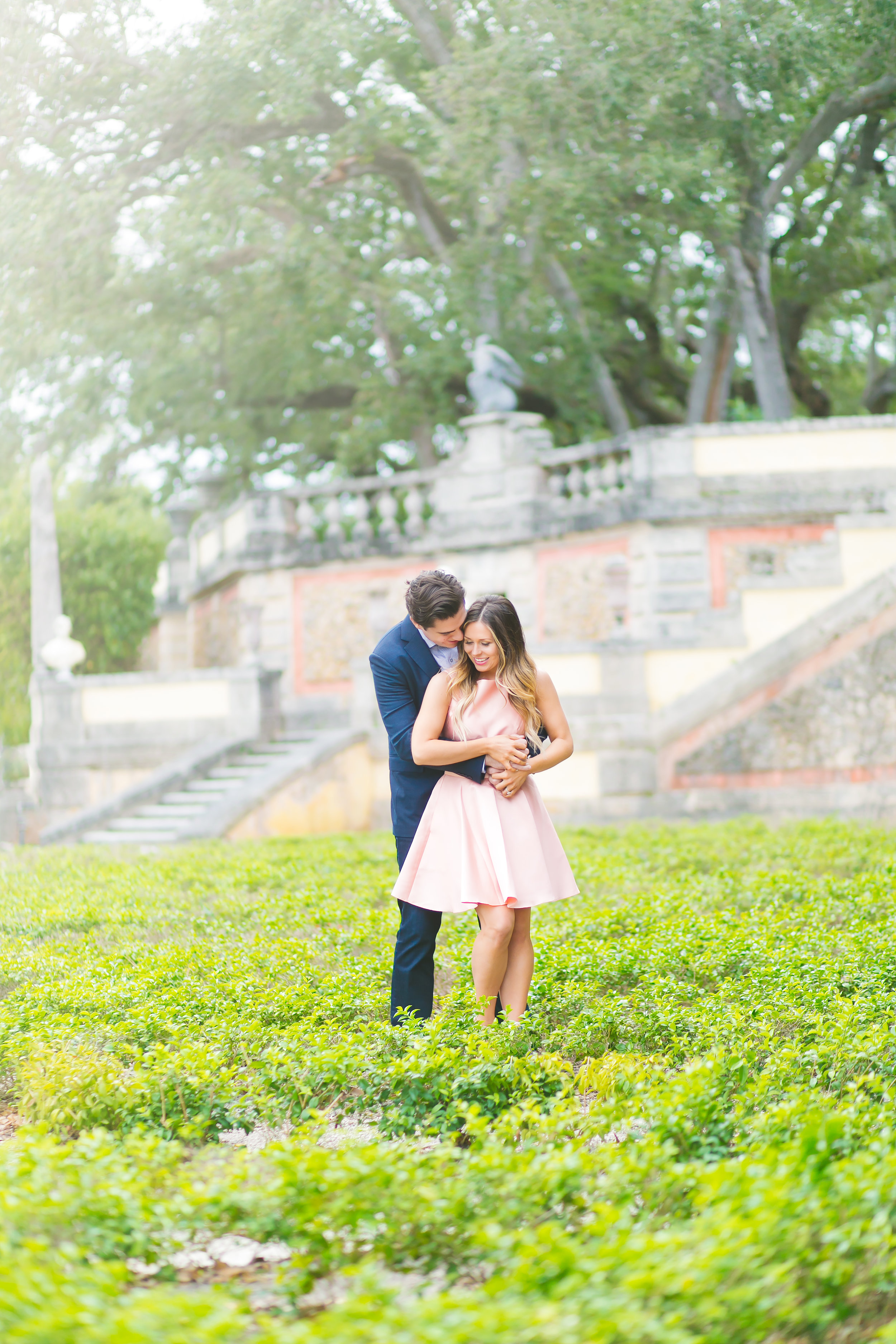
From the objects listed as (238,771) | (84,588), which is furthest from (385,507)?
(84,588)

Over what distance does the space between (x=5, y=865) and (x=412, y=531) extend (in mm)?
8826

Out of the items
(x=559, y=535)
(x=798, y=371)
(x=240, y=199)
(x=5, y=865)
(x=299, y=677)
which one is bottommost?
(x=5, y=865)

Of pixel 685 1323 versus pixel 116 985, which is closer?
pixel 685 1323

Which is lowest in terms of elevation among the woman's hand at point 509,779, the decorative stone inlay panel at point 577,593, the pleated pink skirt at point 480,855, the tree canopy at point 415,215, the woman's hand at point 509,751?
the pleated pink skirt at point 480,855

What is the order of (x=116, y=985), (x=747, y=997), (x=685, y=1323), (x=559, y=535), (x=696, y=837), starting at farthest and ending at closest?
(x=559, y=535) < (x=696, y=837) < (x=116, y=985) < (x=747, y=997) < (x=685, y=1323)

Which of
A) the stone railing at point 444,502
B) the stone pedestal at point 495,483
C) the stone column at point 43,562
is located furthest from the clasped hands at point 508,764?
the stone column at point 43,562

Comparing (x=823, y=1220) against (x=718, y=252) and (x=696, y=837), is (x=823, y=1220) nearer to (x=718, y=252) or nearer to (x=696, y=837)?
(x=696, y=837)

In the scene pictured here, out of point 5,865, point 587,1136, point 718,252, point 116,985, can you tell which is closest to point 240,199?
point 718,252

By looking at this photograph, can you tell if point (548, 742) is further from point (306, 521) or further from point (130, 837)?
point (306, 521)

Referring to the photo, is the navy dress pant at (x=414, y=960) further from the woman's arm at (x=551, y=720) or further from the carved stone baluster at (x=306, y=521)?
the carved stone baluster at (x=306, y=521)

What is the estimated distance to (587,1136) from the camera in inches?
→ 123

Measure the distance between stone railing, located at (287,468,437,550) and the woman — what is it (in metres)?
13.3

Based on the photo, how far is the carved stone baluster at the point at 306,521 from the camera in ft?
60.2

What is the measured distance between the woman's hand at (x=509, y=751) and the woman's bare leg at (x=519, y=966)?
575 millimetres
